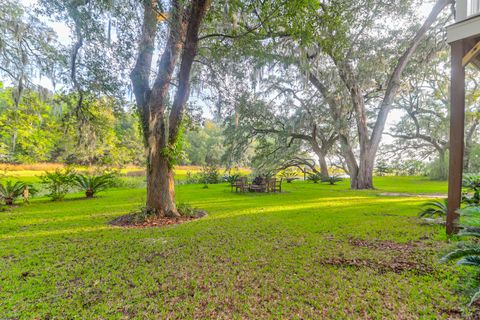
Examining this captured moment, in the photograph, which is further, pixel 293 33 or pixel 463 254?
pixel 293 33

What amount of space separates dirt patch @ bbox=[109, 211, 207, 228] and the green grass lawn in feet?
1.32

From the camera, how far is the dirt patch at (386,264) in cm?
294

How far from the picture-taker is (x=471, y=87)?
1677cm

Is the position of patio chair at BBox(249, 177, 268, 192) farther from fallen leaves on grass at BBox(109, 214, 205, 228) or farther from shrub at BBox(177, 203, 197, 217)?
fallen leaves on grass at BBox(109, 214, 205, 228)

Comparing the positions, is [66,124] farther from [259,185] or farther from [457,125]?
[457,125]

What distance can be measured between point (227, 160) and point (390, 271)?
13.4 meters

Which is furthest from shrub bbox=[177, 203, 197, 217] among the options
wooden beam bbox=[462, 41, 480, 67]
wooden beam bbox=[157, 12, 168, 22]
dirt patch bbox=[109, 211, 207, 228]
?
wooden beam bbox=[462, 41, 480, 67]

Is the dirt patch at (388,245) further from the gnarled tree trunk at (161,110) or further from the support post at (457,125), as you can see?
the gnarled tree trunk at (161,110)

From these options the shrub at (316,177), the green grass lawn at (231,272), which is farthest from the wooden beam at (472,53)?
the shrub at (316,177)

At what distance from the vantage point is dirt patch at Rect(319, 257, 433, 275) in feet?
9.64

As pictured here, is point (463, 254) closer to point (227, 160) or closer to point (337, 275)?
point (337, 275)

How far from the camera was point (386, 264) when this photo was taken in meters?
3.12

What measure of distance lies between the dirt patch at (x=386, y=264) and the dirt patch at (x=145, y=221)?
379 centimetres

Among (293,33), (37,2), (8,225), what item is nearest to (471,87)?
(293,33)
